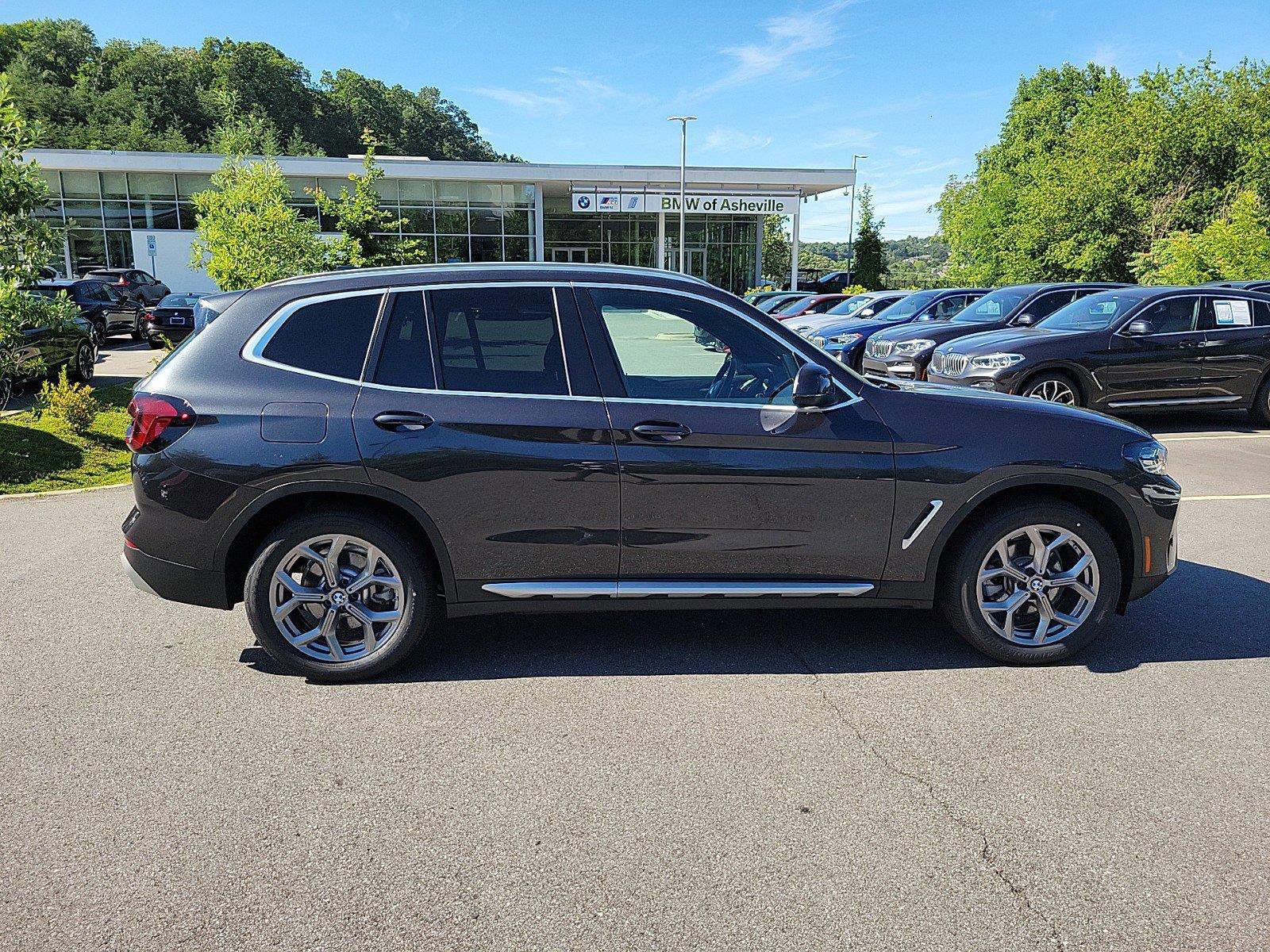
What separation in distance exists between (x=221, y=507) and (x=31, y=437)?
7667 millimetres

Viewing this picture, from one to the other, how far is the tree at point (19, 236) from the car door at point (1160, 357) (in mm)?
11577

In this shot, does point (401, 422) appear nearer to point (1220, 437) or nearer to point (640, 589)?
point (640, 589)

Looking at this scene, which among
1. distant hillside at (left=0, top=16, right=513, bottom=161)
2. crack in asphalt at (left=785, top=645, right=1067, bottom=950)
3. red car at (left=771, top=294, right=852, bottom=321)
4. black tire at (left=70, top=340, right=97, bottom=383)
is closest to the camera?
crack in asphalt at (left=785, top=645, right=1067, bottom=950)

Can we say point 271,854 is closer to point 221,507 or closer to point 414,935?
point 414,935

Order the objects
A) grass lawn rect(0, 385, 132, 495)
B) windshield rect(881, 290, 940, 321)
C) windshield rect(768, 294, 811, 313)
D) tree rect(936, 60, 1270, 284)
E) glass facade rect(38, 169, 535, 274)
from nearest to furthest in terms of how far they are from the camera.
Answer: grass lawn rect(0, 385, 132, 495)
windshield rect(881, 290, 940, 321)
windshield rect(768, 294, 811, 313)
tree rect(936, 60, 1270, 284)
glass facade rect(38, 169, 535, 274)

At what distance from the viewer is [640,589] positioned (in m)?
4.12

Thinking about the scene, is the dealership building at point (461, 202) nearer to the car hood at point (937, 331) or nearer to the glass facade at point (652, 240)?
the glass facade at point (652, 240)

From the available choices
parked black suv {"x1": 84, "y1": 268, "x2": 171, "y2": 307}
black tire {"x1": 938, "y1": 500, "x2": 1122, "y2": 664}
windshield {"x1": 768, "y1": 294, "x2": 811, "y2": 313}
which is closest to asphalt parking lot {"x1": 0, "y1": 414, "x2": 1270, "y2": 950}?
black tire {"x1": 938, "y1": 500, "x2": 1122, "y2": 664}

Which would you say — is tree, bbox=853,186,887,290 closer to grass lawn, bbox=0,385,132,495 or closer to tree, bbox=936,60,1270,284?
tree, bbox=936,60,1270,284

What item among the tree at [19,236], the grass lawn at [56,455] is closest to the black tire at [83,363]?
the grass lawn at [56,455]

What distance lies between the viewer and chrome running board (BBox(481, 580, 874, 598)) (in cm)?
411

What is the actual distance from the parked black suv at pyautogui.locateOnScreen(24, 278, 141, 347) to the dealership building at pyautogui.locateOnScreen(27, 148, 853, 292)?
1763 centimetres

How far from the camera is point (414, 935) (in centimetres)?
252

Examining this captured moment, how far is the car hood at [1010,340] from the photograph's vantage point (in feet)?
35.5
